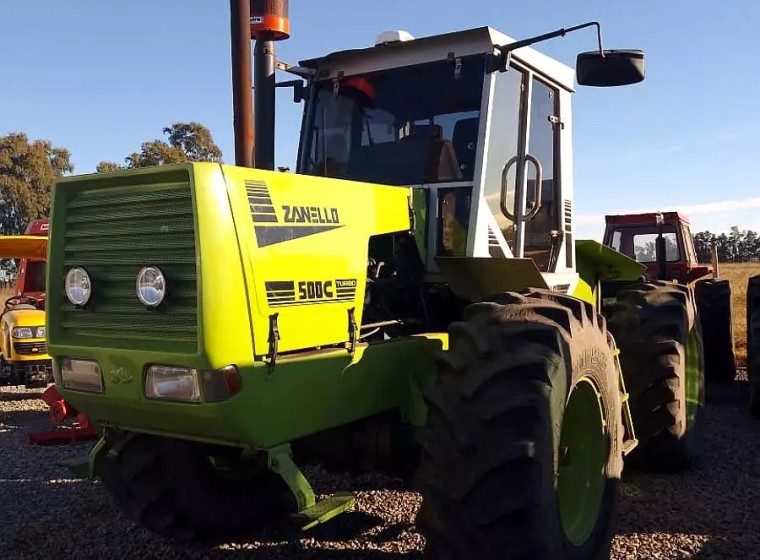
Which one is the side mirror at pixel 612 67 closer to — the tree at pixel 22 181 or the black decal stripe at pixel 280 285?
the black decal stripe at pixel 280 285

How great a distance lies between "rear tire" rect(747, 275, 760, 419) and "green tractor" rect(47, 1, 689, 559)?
137 inches

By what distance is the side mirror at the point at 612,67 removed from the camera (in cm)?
379

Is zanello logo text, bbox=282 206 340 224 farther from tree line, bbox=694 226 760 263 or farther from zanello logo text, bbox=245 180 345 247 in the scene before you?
tree line, bbox=694 226 760 263

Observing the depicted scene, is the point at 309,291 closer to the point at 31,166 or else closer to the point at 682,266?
the point at 682,266

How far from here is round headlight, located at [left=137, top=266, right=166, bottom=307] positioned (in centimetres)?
303

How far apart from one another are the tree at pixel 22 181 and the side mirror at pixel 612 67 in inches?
1423

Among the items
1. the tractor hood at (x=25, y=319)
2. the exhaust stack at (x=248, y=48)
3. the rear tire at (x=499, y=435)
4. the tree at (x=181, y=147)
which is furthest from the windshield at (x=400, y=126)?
the tree at (x=181, y=147)

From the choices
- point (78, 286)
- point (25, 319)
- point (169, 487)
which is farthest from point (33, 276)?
point (78, 286)

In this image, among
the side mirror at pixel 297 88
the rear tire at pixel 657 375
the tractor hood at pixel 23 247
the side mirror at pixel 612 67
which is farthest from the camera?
the tractor hood at pixel 23 247

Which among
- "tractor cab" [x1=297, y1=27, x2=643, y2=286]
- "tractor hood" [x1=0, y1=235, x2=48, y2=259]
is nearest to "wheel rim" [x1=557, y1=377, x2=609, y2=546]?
"tractor cab" [x1=297, y1=27, x2=643, y2=286]

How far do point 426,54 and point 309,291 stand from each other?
1.85m

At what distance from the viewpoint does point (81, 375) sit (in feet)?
10.9

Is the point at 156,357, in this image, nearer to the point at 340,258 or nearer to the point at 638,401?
the point at 340,258

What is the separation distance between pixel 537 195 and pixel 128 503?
9.49ft
